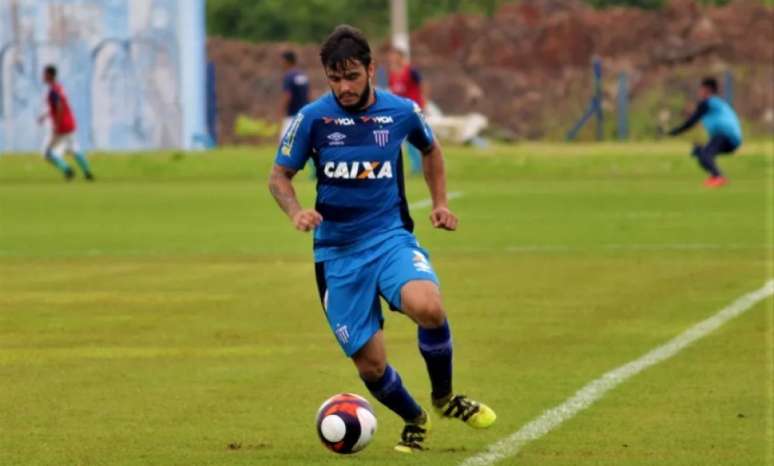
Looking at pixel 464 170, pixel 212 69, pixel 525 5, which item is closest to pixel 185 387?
pixel 464 170

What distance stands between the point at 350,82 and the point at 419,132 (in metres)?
0.66

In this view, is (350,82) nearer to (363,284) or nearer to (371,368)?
(363,284)

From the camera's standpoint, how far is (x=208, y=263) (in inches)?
819

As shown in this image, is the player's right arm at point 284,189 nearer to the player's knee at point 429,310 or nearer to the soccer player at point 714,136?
the player's knee at point 429,310

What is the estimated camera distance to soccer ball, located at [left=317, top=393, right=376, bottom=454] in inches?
368

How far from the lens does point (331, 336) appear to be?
47.9 feet

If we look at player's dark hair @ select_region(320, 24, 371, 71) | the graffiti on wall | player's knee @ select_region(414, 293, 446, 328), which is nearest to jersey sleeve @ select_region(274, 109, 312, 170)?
player's dark hair @ select_region(320, 24, 371, 71)

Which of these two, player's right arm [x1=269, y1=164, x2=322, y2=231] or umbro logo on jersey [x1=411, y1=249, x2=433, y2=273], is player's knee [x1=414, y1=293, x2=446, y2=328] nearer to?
umbro logo on jersey [x1=411, y1=249, x2=433, y2=273]

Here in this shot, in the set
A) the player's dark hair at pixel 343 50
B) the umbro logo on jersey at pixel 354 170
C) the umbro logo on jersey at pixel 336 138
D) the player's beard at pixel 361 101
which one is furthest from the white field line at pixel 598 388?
the player's dark hair at pixel 343 50

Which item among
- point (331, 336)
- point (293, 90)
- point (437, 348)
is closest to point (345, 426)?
point (437, 348)

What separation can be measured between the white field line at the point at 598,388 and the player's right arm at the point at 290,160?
4.73 feet

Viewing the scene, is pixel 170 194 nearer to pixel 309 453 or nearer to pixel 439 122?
pixel 439 122

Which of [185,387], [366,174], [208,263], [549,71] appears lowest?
[549,71]

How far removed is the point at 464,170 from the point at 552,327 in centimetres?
2481
